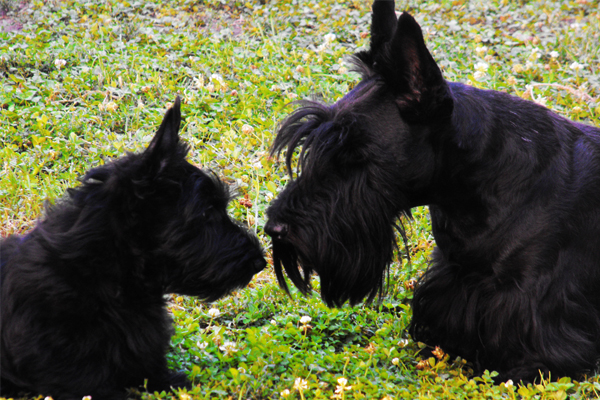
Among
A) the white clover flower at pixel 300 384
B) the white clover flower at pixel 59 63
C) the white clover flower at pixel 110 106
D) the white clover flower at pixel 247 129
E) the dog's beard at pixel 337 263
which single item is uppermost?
the white clover flower at pixel 59 63

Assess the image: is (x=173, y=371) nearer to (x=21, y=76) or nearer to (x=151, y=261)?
(x=151, y=261)

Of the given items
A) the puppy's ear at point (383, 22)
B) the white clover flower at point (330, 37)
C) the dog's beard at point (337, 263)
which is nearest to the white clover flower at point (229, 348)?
the dog's beard at point (337, 263)

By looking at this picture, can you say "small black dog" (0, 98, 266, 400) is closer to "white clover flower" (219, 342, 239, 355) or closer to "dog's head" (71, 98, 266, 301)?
"dog's head" (71, 98, 266, 301)

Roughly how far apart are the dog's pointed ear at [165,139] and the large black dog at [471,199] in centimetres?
58

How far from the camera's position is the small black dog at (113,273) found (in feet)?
8.89

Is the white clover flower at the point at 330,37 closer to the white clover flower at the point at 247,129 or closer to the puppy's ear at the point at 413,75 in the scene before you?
the white clover flower at the point at 247,129

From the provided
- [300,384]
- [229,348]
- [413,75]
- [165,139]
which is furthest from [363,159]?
[229,348]

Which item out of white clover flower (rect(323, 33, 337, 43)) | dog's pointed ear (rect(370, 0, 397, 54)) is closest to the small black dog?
dog's pointed ear (rect(370, 0, 397, 54))

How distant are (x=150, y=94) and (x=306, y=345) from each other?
3.08 meters

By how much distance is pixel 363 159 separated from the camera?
3061 millimetres

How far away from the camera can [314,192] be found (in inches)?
123

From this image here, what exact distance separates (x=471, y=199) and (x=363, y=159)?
0.59m

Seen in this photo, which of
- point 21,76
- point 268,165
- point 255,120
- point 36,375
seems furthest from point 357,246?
point 21,76

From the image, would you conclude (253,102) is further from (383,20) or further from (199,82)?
(383,20)
